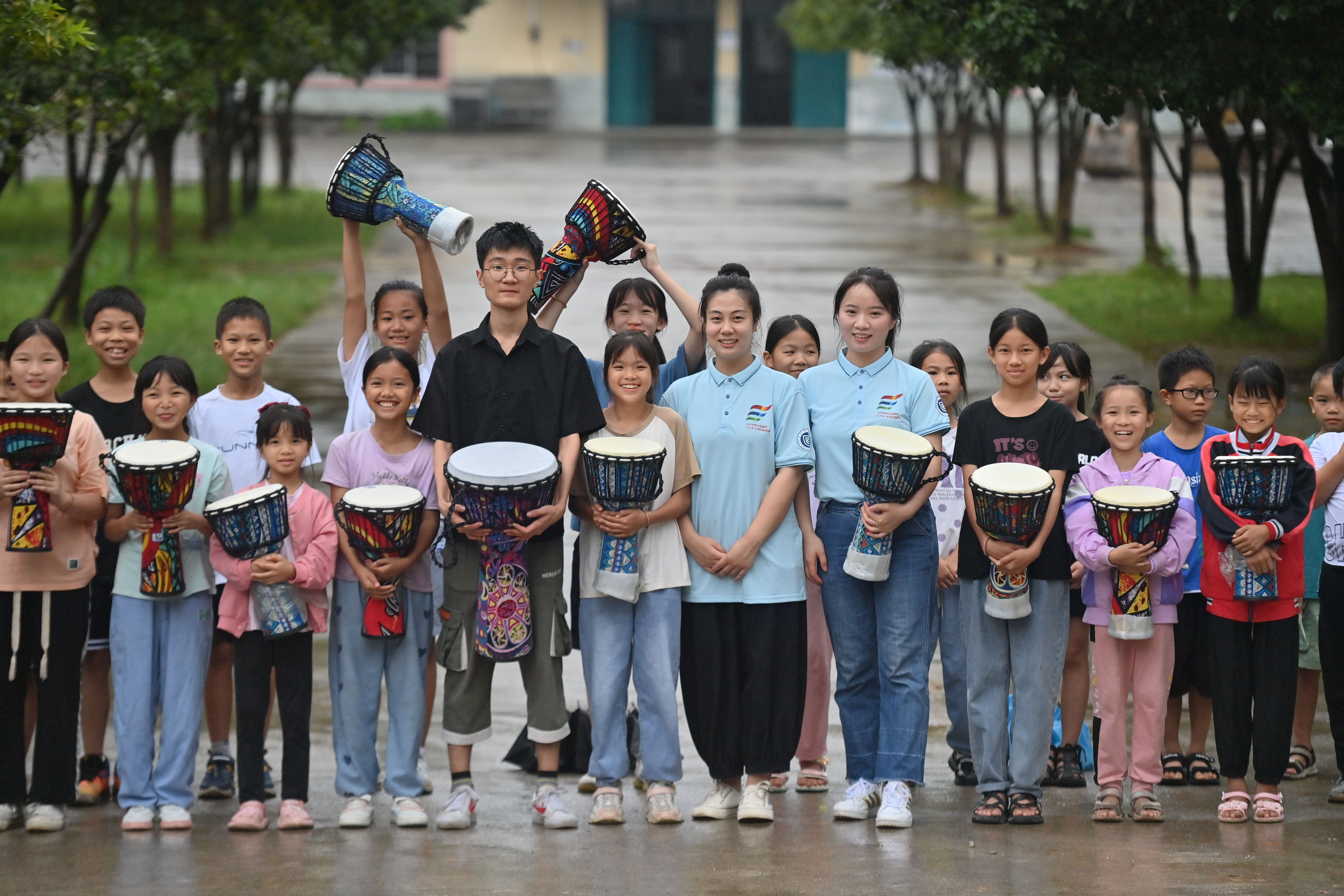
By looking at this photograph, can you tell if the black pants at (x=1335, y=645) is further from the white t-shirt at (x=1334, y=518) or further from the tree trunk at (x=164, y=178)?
the tree trunk at (x=164, y=178)

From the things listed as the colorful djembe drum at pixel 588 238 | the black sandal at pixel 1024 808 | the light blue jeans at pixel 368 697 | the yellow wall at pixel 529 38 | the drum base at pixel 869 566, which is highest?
the yellow wall at pixel 529 38

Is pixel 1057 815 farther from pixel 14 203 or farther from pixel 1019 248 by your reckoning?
pixel 14 203

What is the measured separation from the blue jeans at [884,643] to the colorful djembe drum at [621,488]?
63 cm

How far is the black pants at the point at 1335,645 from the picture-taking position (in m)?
5.17

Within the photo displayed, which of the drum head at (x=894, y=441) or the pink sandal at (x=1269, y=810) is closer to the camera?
the drum head at (x=894, y=441)

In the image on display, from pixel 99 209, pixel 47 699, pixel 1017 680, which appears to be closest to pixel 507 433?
pixel 47 699

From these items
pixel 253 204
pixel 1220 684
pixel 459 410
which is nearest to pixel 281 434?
pixel 459 410

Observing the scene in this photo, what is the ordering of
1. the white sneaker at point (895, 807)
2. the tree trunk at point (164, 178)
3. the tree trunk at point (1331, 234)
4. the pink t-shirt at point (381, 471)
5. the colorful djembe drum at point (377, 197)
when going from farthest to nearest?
the tree trunk at point (164, 178) → the tree trunk at point (1331, 234) → the colorful djembe drum at point (377, 197) → the pink t-shirt at point (381, 471) → the white sneaker at point (895, 807)

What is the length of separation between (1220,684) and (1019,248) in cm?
1682

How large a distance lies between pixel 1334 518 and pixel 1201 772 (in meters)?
0.97

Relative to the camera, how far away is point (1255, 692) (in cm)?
502

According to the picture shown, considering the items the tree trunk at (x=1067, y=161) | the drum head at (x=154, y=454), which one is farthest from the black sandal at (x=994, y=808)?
the tree trunk at (x=1067, y=161)

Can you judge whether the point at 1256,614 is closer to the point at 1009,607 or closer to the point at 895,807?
the point at 1009,607

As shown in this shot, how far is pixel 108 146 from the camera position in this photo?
11867mm
